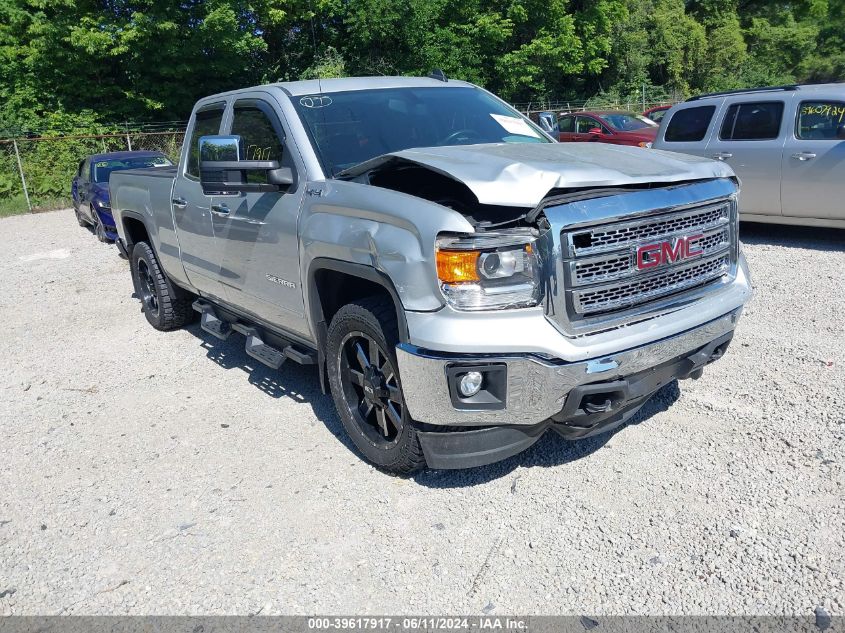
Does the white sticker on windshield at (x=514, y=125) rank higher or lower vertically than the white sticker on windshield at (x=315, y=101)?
lower

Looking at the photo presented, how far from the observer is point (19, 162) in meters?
19.5

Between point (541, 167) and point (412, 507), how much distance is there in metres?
1.75

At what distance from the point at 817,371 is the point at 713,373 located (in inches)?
26.1

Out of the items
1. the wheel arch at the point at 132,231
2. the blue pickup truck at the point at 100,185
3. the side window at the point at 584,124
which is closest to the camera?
the wheel arch at the point at 132,231

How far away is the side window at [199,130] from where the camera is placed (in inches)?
199

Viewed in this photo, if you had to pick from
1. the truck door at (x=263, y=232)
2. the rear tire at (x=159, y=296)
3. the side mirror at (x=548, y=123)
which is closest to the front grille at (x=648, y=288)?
the truck door at (x=263, y=232)

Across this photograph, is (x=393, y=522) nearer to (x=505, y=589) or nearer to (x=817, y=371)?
(x=505, y=589)

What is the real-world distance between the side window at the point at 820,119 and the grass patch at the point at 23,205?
62.5 feet

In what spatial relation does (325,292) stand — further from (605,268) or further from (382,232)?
(605,268)

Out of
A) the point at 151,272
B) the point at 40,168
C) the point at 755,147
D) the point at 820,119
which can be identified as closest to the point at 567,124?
the point at 755,147

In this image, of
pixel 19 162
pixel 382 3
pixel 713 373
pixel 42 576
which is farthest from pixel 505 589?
pixel 382 3

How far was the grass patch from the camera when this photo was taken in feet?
62.4

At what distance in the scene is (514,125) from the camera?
4.66 m

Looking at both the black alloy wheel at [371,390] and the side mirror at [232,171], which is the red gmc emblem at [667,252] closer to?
the black alloy wheel at [371,390]
